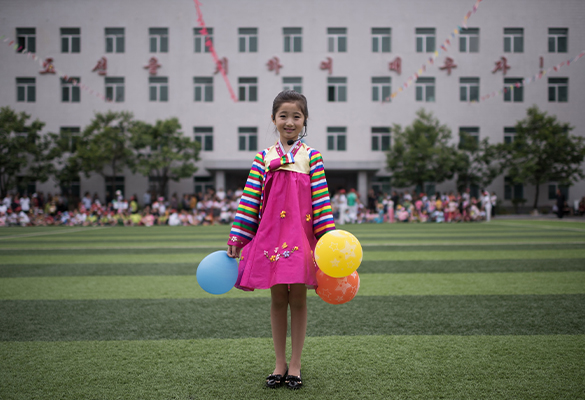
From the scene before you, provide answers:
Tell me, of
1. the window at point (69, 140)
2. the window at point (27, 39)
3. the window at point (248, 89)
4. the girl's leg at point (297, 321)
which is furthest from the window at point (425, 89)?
the girl's leg at point (297, 321)

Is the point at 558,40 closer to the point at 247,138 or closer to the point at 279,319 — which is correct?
the point at 247,138

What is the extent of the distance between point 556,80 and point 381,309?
30.4 m

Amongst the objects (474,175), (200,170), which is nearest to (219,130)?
(200,170)

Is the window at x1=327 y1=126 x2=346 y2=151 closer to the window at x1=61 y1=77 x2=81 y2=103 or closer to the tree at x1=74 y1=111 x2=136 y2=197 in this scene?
the tree at x1=74 y1=111 x2=136 y2=197

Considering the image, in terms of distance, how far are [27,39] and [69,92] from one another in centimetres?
458

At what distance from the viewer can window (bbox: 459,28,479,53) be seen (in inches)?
1096

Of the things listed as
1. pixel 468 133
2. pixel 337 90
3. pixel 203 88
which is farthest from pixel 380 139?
pixel 203 88

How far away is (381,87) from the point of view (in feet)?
91.5

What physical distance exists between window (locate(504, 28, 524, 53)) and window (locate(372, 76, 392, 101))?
820 centimetres

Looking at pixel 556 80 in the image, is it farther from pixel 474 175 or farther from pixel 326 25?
pixel 326 25

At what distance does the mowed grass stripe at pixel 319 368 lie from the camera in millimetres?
2490

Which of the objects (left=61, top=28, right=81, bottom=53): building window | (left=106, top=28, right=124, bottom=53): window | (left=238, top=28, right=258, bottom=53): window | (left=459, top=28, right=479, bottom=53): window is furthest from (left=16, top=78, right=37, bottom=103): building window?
(left=459, top=28, right=479, bottom=53): window

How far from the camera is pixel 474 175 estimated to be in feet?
88.5

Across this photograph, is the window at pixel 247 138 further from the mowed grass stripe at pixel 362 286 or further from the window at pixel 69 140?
the mowed grass stripe at pixel 362 286
